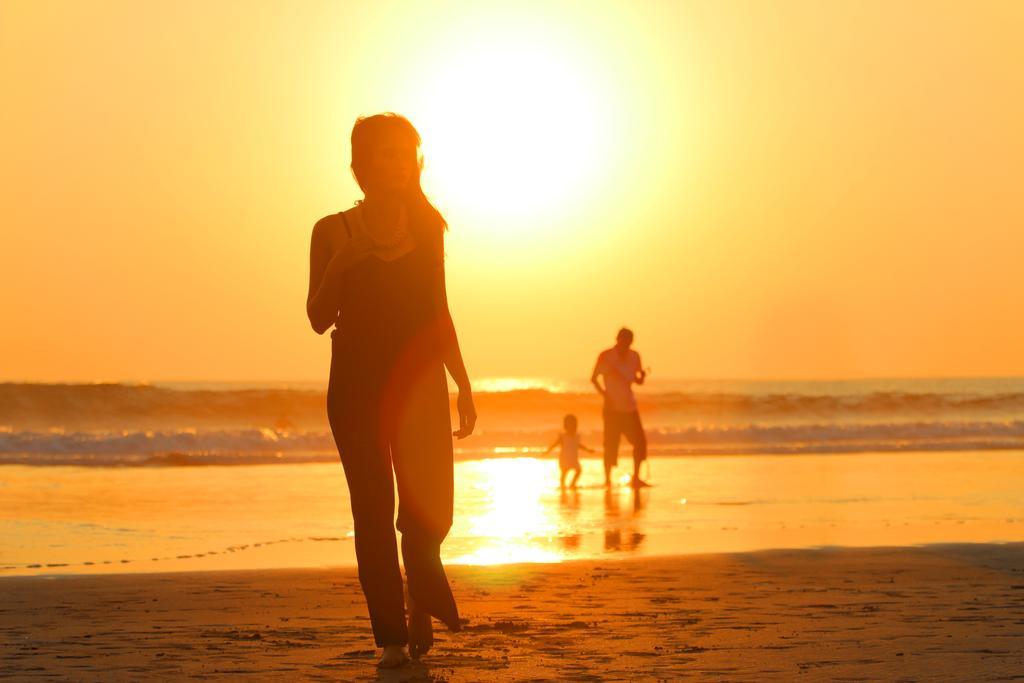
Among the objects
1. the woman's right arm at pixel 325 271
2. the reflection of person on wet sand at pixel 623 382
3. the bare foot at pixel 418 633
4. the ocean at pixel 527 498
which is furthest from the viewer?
the reflection of person on wet sand at pixel 623 382

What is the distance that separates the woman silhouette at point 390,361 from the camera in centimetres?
522

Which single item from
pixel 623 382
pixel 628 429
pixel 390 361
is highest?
pixel 390 361

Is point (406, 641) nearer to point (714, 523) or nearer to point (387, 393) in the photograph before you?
point (387, 393)

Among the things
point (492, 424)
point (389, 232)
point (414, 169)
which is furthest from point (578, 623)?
point (492, 424)

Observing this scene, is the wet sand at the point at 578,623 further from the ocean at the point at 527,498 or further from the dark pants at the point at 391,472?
the ocean at the point at 527,498

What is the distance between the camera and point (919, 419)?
171 feet

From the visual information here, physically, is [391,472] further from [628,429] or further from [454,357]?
[628,429]

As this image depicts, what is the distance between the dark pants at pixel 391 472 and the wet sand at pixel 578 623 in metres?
0.28

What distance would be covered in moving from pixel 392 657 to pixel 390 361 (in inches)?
45.2

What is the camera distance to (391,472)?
5309mm

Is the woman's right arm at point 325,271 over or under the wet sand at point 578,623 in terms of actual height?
over

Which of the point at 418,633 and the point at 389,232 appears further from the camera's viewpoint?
the point at 418,633

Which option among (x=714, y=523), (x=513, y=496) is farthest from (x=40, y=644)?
(x=513, y=496)

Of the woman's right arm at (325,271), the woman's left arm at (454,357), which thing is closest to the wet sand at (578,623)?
the woman's left arm at (454,357)
